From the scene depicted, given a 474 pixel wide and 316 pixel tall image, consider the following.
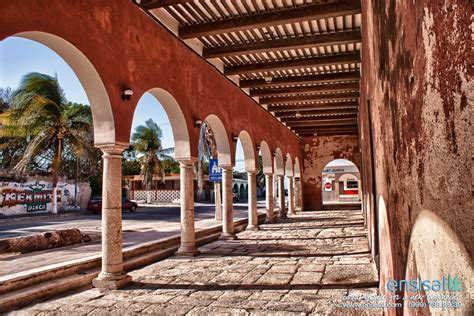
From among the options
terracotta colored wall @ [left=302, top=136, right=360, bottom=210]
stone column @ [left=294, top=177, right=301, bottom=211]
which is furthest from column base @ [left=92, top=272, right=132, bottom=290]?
terracotta colored wall @ [left=302, top=136, right=360, bottom=210]

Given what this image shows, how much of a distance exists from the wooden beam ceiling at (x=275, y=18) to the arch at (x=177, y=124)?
133 centimetres

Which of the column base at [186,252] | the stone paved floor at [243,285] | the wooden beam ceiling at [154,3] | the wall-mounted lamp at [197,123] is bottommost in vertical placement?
the stone paved floor at [243,285]

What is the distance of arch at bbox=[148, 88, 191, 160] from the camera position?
730 centimetres

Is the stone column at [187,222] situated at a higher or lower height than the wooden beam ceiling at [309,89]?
lower

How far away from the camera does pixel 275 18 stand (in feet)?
Answer: 21.9

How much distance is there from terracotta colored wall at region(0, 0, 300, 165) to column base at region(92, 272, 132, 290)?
207cm

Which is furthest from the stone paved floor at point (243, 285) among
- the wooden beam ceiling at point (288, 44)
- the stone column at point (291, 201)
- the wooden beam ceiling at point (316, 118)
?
the stone column at point (291, 201)

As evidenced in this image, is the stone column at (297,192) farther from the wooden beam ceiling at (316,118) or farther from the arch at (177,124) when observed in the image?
the arch at (177,124)

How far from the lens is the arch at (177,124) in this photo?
730cm

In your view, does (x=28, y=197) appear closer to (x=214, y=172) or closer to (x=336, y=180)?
(x=214, y=172)

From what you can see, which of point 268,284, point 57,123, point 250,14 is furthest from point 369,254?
point 57,123

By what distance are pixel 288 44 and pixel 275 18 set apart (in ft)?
4.18

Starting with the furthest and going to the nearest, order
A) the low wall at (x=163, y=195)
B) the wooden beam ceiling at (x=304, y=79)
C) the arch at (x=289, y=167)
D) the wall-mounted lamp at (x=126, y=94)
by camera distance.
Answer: the low wall at (x=163, y=195), the arch at (x=289, y=167), the wooden beam ceiling at (x=304, y=79), the wall-mounted lamp at (x=126, y=94)

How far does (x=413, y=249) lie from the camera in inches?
77.7
